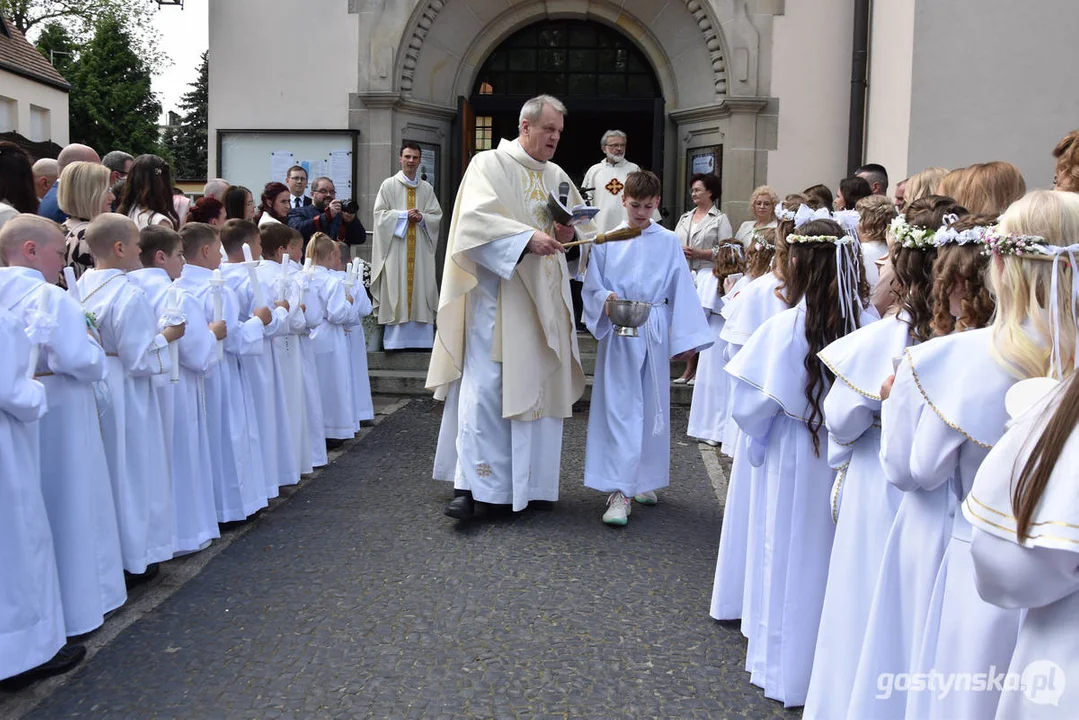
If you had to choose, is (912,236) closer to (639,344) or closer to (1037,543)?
(1037,543)

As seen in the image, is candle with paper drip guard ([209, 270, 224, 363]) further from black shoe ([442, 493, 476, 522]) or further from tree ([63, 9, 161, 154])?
tree ([63, 9, 161, 154])

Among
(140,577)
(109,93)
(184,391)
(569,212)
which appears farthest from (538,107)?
(109,93)

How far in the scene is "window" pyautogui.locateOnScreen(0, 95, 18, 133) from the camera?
23375mm

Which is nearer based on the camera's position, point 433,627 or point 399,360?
point 433,627

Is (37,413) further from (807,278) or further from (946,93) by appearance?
(946,93)

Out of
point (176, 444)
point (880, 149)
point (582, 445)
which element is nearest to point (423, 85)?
point (880, 149)

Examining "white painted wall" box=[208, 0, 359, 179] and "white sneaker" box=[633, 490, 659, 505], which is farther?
"white painted wall" box=[208, 0, 359, 179]

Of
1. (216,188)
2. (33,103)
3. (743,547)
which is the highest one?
(33,103)

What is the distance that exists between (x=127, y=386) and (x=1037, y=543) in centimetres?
389

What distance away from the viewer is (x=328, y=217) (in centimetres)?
1068

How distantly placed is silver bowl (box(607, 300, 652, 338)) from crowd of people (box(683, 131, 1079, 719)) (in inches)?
58.1

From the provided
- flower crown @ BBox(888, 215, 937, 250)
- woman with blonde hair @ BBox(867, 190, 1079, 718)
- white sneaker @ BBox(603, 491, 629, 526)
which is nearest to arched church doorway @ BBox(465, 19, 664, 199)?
white sneaker @ BBox(603, 491, 629, 526)

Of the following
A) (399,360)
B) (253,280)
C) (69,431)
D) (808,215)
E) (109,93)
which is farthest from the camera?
(109,93)

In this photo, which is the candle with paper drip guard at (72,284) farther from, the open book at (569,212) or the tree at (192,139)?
Answer: the tree at (192,139)
